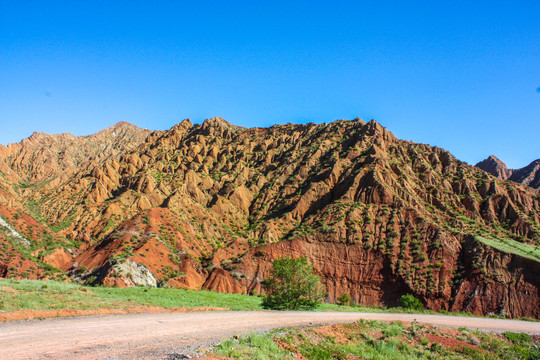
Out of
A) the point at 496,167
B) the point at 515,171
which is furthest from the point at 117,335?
the point at 515,171

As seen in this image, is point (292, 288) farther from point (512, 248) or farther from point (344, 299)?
point (512, 248)

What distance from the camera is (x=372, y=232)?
189 feet

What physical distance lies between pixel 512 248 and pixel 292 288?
39.3m

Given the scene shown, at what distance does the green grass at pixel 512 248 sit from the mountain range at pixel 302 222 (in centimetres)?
36

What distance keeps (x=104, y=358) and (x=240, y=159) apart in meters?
91.5

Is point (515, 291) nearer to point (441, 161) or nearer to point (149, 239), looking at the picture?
point (441, 161)

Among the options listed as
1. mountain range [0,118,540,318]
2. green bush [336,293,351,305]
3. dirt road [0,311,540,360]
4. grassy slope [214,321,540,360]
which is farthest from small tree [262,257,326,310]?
mountain range [0,118,540,318]

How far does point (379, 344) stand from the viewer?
16016 mm

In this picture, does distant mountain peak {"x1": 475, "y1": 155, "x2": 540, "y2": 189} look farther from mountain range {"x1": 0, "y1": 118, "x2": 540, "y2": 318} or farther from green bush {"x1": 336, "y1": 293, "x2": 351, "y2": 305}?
green bush {"x1": 336, "y1": 293, "x2": 351, "y2": 305}

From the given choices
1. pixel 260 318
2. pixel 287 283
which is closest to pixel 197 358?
pixel 260 318

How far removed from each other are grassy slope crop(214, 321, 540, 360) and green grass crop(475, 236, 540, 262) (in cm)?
3107

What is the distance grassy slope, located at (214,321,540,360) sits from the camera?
464 inches

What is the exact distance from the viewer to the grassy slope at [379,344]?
11.8m

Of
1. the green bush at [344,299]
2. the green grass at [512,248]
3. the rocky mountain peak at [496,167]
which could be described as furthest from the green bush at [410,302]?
the rocky mountain peak at [496,167]
